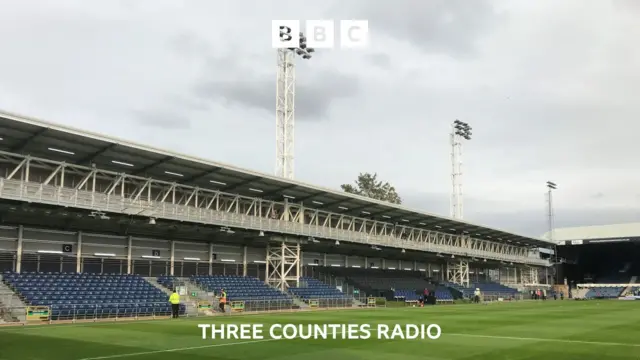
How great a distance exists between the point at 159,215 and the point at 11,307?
1124cm

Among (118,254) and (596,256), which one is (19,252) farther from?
(596,256)

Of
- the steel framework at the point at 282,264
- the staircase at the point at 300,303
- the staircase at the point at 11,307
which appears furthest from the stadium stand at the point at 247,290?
the staircase at the point at 11,307

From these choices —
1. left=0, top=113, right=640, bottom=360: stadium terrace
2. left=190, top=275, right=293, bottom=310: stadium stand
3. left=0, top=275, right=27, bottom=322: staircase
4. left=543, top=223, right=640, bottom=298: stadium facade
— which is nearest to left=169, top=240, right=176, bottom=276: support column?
left=0, top=113, right=640, bottom=360: stadium terrace

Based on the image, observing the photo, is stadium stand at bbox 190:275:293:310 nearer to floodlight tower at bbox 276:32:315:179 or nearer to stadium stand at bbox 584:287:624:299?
floodlight tower at bbox 276:32:315:179

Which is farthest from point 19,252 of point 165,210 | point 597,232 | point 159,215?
point 597,232

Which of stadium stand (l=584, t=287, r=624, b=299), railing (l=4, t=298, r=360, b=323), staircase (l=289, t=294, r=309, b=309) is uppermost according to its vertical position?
railing (l=4, t=298, r=360, b=323)

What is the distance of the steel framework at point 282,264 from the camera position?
4916cm

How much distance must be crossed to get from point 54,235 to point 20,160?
231 inches

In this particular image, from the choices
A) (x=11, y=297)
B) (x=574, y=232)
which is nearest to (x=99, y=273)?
(x=11, y=297)

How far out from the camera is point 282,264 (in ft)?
161

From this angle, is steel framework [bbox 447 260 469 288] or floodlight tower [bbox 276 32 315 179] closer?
floodlight tower [bbox 276 32 315 179]

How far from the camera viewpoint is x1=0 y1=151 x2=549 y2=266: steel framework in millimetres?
32812

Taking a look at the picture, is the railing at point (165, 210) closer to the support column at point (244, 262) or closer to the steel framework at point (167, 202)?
the steel framework at point (167, 202)

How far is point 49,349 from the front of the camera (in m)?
16.1
